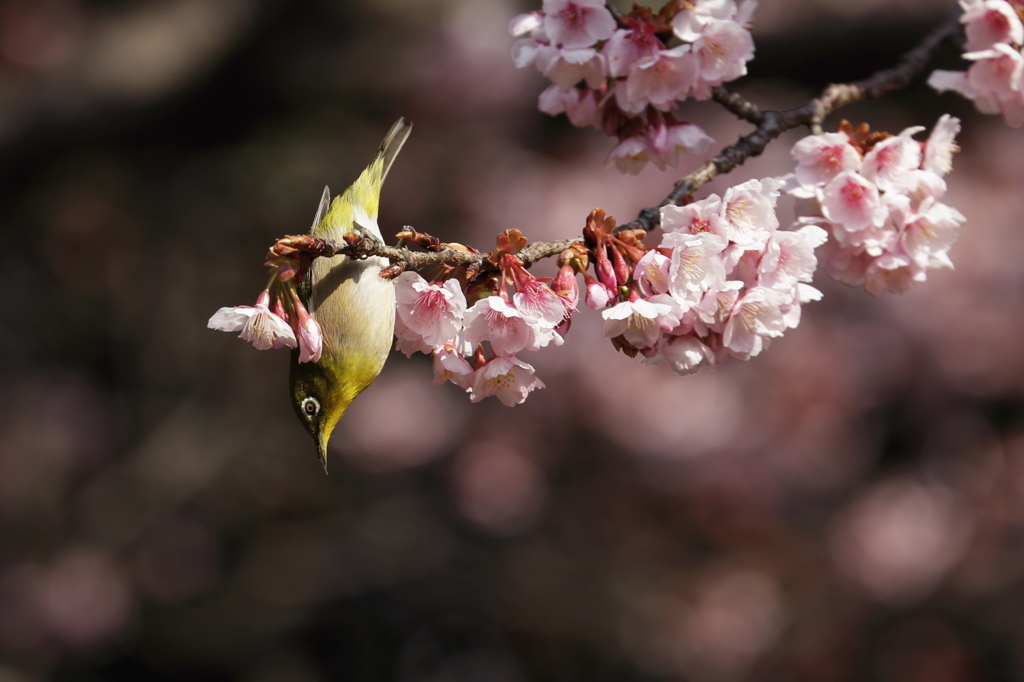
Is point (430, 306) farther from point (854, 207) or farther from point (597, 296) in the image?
point (854, 207)

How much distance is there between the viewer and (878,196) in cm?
118

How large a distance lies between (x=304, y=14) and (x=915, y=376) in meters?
3.97

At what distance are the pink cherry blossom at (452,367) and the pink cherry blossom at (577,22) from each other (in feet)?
1.72

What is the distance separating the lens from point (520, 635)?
4.55 meters

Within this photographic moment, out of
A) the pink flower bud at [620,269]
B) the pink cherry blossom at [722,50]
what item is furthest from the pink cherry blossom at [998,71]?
the pink flower bud at [620,269]

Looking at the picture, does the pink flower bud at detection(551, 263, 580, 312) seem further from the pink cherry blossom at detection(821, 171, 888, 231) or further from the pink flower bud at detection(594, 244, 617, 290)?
the pink cherry blossom at detection(821, 171, 888, 231)

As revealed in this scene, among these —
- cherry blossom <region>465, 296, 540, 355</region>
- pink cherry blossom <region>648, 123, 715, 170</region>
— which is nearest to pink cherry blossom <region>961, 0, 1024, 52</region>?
pink cherry blossom <region>648, 123, 715, 170</region>

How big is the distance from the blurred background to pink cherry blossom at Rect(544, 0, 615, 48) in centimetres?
294

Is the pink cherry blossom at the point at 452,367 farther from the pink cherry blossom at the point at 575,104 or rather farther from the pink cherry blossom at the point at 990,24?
the pink cherry blossom at the point at 990,24

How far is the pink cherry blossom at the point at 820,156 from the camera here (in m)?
1.19

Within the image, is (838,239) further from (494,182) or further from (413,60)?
(413,60)

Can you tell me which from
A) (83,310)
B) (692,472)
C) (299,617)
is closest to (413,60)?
(83,310)

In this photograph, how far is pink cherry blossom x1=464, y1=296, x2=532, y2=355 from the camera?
97 cm

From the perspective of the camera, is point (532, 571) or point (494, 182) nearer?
point (532, 571)
